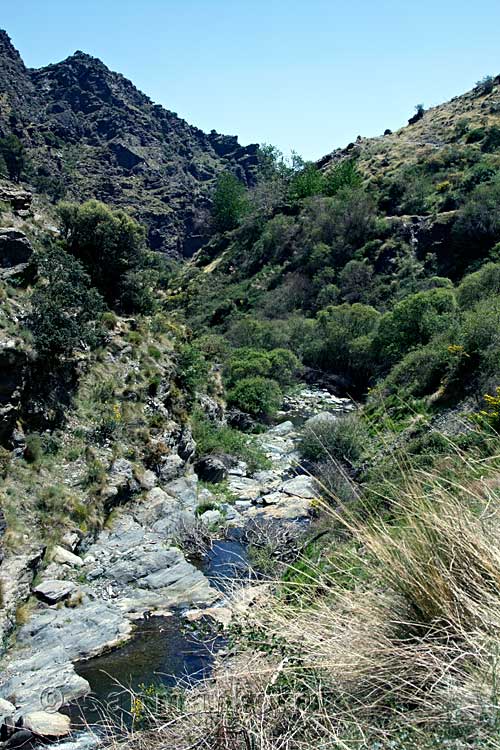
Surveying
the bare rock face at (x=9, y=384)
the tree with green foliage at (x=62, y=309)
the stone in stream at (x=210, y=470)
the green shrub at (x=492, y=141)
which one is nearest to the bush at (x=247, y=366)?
the stone in stream at (x=210, y=470)

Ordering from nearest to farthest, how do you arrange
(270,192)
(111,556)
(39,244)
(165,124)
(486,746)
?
(486,746)
(111,556)
(39,244)
(270,192)
(165,124)

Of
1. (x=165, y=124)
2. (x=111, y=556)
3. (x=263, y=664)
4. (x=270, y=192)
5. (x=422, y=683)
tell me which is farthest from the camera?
(x=165, y=124)

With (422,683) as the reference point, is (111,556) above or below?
below

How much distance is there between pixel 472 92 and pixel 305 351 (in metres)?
51.1

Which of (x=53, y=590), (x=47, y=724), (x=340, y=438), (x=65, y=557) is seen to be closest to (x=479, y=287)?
(x=340, y=438)

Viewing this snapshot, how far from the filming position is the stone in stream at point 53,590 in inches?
353

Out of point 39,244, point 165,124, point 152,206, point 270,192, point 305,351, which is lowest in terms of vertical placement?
point 305,351

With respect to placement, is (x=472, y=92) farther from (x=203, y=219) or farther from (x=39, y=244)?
(x=39, y=244)

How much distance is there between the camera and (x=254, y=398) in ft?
81.4

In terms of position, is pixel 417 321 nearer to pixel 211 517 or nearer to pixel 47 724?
pixel 211 517

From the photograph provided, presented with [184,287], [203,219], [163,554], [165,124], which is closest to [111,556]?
[163,554]

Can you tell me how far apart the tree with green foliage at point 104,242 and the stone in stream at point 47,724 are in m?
12.0

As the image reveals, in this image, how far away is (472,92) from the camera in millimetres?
67250

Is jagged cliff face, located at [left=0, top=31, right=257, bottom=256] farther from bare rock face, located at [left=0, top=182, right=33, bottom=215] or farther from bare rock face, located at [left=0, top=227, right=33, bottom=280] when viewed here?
bare rock face, located at [left=0, top=227, right=33, bottom=280]
